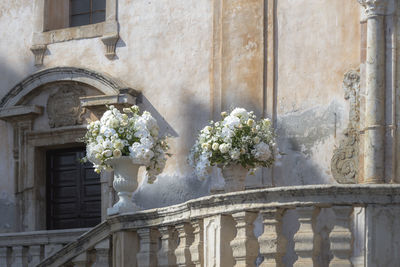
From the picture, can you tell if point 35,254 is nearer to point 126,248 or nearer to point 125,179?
point 125,179

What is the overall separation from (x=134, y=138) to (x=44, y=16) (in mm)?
5138

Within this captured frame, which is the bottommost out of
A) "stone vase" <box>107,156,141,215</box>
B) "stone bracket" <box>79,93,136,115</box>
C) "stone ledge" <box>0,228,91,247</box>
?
"stone ledge" <box>0,228,91,247</box>

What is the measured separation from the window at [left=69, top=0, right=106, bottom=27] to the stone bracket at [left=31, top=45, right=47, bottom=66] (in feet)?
1.91

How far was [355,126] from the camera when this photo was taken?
12.2 meters

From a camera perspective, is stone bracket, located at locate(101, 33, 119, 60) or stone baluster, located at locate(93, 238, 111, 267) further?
stone bracket, located at locate(101, 33, 119, 60)

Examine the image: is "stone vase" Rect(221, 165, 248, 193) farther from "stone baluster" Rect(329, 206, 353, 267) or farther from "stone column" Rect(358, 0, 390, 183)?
"stone baluster" Rect(329, 206, 353, 267)

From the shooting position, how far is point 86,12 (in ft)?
49.9

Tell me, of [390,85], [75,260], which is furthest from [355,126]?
[75,260]

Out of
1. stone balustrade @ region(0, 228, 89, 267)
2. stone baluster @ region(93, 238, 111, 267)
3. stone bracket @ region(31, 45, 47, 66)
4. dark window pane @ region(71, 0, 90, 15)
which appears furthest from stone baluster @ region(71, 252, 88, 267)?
dark window pane @ region(71, 0, 90, 15)

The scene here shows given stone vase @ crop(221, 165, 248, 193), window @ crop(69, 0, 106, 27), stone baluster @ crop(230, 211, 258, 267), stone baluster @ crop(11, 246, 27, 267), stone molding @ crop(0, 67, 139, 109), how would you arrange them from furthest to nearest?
window @ crop(69, 0, 106, 27) → stone molding @ crop(0, 67, 139, 109) → stone baluster @ crop(11, 246, 27, 267) → stone vase @ crop(221, 165, 248, 193) → stone baluster @ crop(230, 211, 258, 267)

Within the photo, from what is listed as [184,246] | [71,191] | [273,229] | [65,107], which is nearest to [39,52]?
[65,107]

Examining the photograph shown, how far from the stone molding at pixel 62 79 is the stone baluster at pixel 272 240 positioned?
664 centimetres

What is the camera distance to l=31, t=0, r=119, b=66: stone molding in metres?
14.5

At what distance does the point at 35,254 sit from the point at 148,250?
327cm
